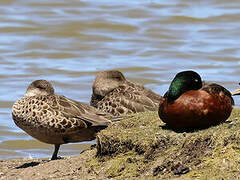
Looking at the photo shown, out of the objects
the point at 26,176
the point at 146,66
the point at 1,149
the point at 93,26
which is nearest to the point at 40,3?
the point at 93,26

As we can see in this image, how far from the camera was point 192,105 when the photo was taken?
627cm

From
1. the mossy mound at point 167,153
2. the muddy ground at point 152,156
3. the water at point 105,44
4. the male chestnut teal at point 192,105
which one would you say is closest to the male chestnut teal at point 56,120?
the muddy ground at point 152,156

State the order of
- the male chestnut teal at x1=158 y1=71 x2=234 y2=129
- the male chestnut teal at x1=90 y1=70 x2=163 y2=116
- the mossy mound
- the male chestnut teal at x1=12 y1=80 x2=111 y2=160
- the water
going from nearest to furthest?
the mossy mound
the male chestnut teal at x1=158 y1=71 x2=234 y2=129
the male chestnut teal at x1=12 y1=80 x2=111 y2=160
the male chestnut teal at x1=90 y1=70 x2=163 y2=116
the water

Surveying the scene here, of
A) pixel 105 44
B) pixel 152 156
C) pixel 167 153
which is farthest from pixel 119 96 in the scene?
pixel 105 44

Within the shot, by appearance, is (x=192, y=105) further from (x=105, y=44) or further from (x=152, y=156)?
(x=105, y=44)

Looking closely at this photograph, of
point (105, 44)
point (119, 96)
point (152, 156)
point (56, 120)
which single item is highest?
point (152, 156)

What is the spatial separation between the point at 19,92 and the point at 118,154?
7372mm

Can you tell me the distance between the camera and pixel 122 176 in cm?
621

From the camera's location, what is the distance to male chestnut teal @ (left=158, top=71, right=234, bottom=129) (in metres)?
6.28

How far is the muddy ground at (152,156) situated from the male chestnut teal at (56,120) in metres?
0.68

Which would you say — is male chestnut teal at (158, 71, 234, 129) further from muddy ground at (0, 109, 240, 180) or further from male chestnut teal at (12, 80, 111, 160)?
male chestnut teal at (12, 80, 111, 160)

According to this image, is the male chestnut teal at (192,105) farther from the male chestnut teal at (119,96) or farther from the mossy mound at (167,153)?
the male chestnut teal at (119,96)

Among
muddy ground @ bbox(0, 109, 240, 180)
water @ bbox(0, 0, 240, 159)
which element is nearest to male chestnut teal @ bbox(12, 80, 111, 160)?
muddy ground @ bbox(0, 109, 240, 180)

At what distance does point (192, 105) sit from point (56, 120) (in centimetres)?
205
